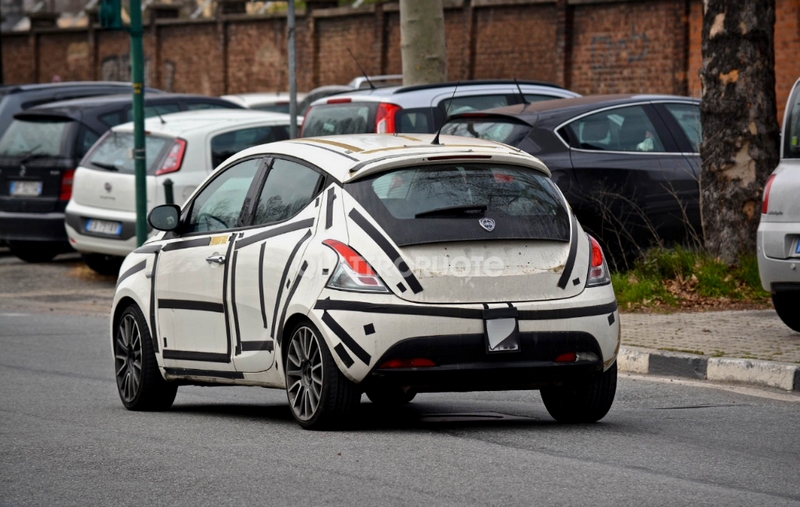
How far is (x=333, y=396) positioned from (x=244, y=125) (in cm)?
1051

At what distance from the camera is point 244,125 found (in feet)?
56.7

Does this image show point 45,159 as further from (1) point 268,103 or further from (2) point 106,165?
(1) point 268,103

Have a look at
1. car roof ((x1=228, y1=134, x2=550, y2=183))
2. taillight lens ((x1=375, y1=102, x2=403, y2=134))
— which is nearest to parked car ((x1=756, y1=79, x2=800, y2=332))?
car roof ((x1=228, y1=134, x2=550, y2=183))

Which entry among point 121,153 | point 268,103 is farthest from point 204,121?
point 268,103

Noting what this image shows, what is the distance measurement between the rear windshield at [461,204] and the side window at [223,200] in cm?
111

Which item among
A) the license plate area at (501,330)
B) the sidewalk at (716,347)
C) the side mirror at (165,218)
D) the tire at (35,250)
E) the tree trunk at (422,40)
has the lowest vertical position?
the tire at (35,250)

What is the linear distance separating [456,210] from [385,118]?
23.7 feet

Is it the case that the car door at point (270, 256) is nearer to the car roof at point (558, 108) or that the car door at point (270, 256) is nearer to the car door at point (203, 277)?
the car door at point (203, 277)

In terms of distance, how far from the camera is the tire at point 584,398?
299 inches

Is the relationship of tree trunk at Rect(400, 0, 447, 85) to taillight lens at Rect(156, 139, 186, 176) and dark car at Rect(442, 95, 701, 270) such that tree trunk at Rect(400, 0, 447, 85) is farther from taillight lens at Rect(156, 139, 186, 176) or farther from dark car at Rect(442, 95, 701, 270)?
dark car at Rect(442, 95, 701, 270)

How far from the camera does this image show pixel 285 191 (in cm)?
783

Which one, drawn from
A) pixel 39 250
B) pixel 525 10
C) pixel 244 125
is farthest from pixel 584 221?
pixel 525 10

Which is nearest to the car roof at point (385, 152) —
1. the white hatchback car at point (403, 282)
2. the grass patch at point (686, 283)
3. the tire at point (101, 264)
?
the white hatchback car at point (403, 282)

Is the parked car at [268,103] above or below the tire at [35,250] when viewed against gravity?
above
